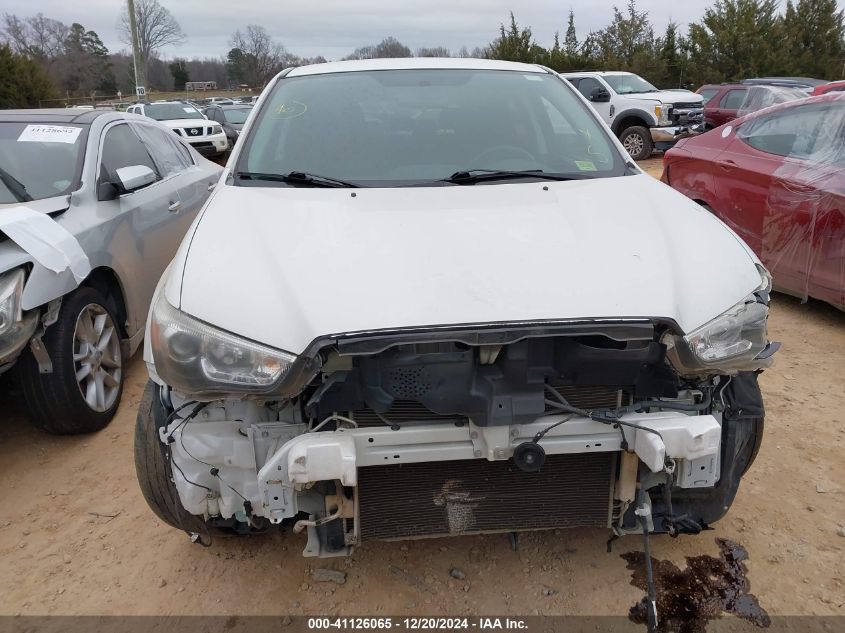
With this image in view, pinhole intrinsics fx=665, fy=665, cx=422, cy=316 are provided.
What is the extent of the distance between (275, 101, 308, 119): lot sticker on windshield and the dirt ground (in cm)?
191

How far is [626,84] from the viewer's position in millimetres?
15266

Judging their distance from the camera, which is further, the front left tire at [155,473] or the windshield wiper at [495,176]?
the windshield wiper at [495,176]

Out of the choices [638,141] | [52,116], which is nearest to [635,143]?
[638,141]

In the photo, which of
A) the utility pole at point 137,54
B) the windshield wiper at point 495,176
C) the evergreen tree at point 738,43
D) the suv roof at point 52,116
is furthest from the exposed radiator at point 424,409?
the evergreen tree at point 738,43

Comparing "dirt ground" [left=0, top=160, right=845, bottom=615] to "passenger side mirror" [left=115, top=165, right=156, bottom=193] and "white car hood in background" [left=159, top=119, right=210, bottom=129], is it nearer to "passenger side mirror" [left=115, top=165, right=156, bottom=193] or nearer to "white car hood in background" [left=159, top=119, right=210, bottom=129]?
"passenger side mirror" [left=115, top=165, right=156, bottom=193]

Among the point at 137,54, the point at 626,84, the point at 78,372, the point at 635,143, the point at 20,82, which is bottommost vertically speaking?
the point at 78,372

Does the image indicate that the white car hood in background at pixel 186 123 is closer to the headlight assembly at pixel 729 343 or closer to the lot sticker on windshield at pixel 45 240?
the lot sticker on windshield at pixel 45 240

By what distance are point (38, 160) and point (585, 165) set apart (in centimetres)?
312

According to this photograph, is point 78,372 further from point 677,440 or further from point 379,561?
point 677,440

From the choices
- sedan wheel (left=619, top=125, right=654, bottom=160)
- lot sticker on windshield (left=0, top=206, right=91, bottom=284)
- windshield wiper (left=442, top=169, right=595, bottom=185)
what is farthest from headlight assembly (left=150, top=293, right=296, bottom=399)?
sedan wheel (left=619, top=125, right=654, bottom=160)

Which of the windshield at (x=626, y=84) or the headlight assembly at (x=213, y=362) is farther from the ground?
the windshield at (x=626, y=84)

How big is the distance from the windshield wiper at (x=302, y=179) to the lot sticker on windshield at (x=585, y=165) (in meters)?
1.01

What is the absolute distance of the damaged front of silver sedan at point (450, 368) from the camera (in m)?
1.93

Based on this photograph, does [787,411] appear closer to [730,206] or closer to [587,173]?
[587,173]
